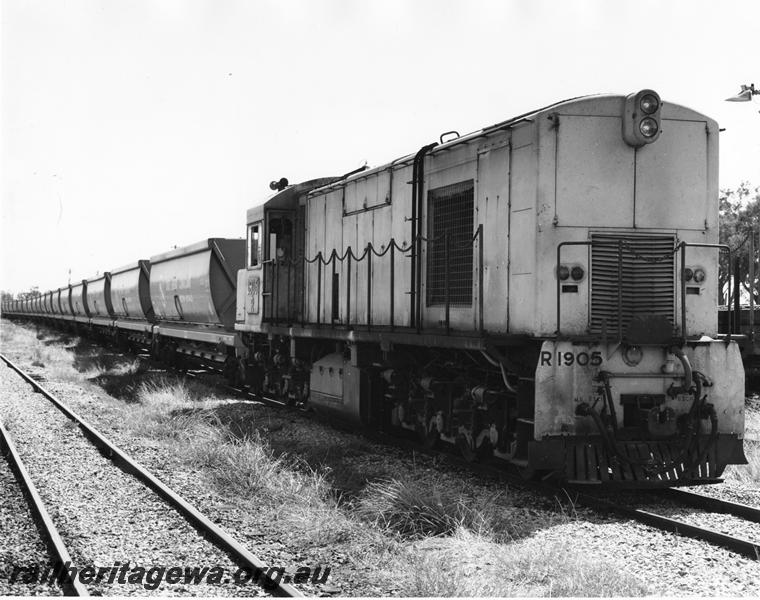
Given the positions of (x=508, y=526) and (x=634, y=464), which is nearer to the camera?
(x=508, y=526)

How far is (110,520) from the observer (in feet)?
23.1

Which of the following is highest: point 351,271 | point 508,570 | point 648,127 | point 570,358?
point 648,127

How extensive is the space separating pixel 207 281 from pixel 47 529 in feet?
39.8

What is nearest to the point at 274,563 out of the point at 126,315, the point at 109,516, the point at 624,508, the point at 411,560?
the point at 411,560

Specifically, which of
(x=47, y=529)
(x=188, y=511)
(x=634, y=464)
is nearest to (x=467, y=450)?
(x=634, y=464)

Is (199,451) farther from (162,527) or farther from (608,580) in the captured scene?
(608,580)

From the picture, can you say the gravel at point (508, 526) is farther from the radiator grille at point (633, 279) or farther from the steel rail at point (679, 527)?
the radiator grille at point (633, 279)

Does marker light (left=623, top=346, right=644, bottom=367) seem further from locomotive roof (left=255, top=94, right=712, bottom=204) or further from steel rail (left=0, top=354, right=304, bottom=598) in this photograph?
steel rail (left=0, top=354, right=304, bottom=598)

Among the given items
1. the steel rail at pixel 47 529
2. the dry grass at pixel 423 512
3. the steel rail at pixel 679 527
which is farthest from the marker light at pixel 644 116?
the steel rail at pixel 47 529

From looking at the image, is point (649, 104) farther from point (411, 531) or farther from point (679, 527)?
point (411, 531)

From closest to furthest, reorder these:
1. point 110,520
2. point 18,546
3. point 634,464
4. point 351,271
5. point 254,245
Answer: point 18,546
point 110,520
point 634,464
point 351,271
point 254,245

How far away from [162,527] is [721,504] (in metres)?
4.67

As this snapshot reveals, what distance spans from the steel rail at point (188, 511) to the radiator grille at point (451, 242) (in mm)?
3561

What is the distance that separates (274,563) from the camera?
5.72m
